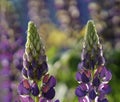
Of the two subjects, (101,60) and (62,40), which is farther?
(62,40)

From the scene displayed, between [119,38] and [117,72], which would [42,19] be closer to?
[119,38]

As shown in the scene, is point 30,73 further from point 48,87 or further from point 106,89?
point 106,89

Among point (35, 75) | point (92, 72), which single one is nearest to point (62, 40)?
point (92, 72)

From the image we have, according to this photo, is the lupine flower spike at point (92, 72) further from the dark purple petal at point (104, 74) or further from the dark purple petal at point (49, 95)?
the dark purple petal at point (49, 95)

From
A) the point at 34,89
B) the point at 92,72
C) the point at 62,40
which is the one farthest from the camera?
the point at 62,40

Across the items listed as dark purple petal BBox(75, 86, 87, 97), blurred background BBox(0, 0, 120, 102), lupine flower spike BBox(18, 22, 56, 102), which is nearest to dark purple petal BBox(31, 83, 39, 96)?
lupine flower spike BBox(18, 22, 56, 102)

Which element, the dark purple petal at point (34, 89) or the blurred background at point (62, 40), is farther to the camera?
the blurred background at point (62, 40)

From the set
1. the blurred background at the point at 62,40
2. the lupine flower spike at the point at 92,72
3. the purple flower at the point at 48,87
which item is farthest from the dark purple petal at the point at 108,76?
the blurred background at the point at 62,40
